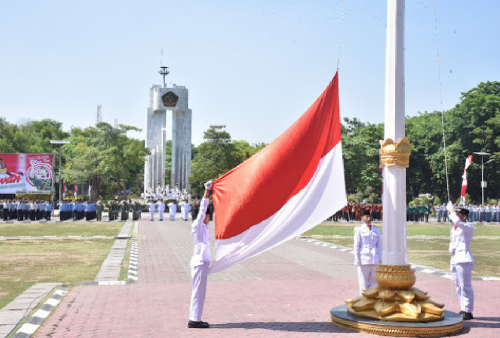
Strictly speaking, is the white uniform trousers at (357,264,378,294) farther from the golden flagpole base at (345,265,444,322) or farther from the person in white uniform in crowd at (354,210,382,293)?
the golden flagpole base at (345,265,444,322)

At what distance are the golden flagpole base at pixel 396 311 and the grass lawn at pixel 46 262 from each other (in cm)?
604

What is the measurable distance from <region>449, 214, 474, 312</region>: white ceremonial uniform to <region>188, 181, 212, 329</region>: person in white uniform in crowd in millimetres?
3974

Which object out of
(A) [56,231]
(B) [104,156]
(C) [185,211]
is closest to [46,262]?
(A) [56,231]

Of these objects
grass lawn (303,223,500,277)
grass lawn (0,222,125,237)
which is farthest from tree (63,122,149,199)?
grass lawn (303,223,500,277)

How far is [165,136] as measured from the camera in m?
85.6

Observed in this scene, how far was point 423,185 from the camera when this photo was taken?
71.4 meters

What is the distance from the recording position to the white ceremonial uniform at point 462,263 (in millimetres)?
9398

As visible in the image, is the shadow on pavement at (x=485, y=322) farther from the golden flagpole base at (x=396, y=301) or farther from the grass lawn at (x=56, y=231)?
the grass lawn at (x=56, y=231)

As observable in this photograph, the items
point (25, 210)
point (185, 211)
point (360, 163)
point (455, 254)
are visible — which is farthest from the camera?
point (360, 163)

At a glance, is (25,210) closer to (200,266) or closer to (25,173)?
(25,173)

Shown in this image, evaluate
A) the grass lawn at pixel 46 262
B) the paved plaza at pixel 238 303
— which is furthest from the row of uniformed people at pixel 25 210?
the paved plaza at pixel 238 303

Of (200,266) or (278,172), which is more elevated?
(278,172)

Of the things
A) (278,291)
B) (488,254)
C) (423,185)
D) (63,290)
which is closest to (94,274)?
(63,290)

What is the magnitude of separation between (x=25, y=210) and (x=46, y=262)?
2864 centimetres
